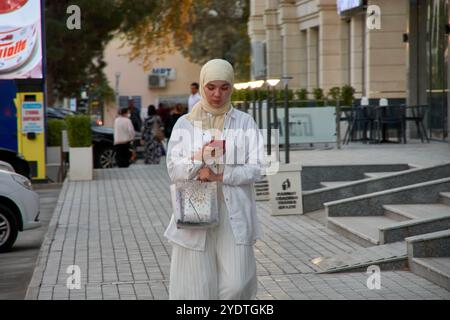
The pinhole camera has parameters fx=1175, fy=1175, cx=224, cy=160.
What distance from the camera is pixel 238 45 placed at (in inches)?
2397

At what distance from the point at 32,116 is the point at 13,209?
33.8ft

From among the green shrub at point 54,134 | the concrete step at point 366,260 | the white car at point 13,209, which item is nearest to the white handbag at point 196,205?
the concrete step at point 366,260

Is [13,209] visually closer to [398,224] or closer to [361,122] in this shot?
[398,224]

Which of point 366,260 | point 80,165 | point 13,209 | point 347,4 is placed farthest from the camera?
point 347,4

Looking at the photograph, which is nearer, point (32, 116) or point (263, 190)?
point (263, 190)

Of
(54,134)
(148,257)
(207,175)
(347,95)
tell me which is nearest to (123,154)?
(54,134)

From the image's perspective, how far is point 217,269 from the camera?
279 inches

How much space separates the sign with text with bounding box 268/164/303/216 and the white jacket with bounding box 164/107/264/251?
334 inches

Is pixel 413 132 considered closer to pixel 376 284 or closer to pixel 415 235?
pixel 415 235

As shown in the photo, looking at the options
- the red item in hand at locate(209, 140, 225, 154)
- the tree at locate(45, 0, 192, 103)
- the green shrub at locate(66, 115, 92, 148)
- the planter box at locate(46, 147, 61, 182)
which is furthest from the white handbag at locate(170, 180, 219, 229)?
the tree at locate(45, 0, 192, 103)

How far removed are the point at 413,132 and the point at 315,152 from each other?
557 centimetres

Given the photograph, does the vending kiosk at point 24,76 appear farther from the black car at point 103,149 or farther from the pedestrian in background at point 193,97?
the black car at point 103,149

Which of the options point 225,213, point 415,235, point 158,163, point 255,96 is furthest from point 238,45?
point 225,213

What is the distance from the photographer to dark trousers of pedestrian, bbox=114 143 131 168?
96.7ft
